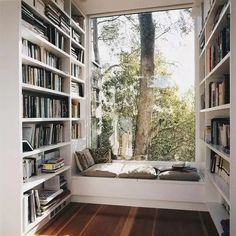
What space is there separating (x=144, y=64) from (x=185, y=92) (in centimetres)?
73

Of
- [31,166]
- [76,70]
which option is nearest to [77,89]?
[76,70]

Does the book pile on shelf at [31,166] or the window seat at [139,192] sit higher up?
the book pile on shelf at [31,166]

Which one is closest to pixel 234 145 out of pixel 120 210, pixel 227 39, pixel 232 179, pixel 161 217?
pixel 232 179

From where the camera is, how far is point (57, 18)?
2.92 meters

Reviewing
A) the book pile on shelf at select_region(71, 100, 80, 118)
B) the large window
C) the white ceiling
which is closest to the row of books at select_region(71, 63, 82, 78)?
the large window

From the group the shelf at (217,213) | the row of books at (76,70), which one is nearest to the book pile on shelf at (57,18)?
the row of books at (76,70)

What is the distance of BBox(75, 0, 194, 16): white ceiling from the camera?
3.53 m

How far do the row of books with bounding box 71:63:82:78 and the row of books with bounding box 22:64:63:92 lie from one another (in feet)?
1.17

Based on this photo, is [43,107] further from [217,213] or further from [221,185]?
[217,213]

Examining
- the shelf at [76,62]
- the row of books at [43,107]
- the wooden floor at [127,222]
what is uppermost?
the shelf at [76,62]

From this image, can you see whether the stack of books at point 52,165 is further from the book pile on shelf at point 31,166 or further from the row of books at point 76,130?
the row of books at point 76,130

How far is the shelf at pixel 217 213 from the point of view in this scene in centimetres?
254

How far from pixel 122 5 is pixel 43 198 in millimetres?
2743

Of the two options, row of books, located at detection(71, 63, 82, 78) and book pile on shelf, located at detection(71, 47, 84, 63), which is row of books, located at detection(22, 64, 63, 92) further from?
book pile on shelf, located at detection(71, 47, 84, 63)
